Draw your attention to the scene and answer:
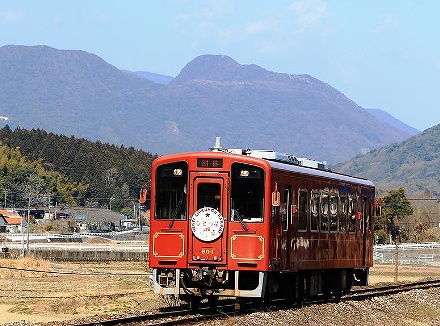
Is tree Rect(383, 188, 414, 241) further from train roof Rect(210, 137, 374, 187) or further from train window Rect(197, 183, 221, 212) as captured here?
train window Rect(197, 183, 221, 212)

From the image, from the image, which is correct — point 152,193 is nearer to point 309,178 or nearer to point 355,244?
point 309,178

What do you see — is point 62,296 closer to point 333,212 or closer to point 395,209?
point 333,212

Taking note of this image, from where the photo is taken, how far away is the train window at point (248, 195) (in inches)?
998

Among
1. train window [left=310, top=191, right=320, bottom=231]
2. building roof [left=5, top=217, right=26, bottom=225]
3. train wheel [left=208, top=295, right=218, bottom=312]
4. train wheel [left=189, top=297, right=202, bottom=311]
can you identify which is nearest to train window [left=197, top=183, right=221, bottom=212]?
train wheel [left=189, top=297, right=202, bottom=311]

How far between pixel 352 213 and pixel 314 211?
3.73 metres

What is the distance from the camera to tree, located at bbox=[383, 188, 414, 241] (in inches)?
5246

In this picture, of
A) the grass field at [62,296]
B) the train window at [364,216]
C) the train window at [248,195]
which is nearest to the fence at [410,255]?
the grass field at [62,296]

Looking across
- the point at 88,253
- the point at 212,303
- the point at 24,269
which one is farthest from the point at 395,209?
the point at 212,303

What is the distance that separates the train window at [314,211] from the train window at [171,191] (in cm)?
437

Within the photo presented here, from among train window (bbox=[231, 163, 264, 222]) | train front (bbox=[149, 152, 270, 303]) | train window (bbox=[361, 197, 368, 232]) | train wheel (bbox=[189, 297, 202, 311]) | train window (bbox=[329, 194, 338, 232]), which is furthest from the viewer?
train window (bbox=[361, 197, 368, 232])

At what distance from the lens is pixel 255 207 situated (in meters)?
25.4

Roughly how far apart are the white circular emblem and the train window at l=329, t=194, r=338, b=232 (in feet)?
→ 19.1

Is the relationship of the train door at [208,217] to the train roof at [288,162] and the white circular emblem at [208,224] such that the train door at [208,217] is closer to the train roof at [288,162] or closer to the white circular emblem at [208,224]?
the white circular emblem at [208,224]

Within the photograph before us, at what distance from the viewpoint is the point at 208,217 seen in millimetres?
25328
